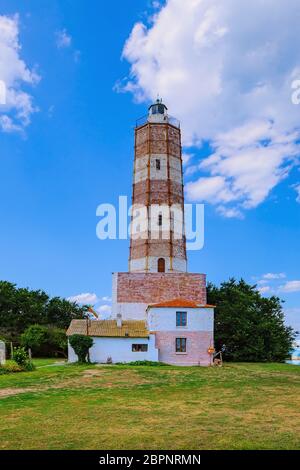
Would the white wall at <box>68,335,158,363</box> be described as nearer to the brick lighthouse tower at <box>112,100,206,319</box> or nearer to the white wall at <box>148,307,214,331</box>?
the white wall at <box>148,307,214,331</box>

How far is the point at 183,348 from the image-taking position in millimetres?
30141

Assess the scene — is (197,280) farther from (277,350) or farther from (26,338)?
(26,338)

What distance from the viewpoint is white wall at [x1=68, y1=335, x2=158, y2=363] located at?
29.6m

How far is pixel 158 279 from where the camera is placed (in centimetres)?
3416

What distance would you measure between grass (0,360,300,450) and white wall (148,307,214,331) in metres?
9.89

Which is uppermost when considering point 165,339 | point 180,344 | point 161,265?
point 161,265

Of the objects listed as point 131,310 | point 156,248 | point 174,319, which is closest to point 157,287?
point 131,310

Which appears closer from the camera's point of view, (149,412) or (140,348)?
(149,412)

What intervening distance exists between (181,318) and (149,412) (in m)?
18.7

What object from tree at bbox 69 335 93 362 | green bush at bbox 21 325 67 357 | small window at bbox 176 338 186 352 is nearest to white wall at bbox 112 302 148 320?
small window at bbox 176 338 186 352

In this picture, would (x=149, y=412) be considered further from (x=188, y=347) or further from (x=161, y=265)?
(x=161, y=265)

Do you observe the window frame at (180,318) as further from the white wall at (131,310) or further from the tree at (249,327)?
the tree at (249,327)
